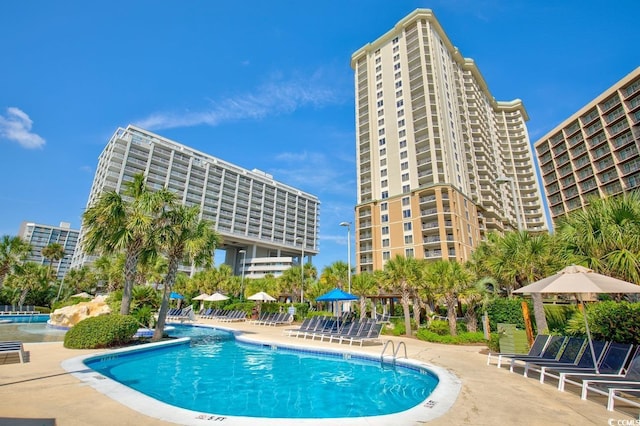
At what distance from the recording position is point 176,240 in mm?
13836

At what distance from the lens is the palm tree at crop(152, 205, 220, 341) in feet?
44.4

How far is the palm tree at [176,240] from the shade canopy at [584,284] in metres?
13.3

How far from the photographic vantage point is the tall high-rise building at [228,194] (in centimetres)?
7356

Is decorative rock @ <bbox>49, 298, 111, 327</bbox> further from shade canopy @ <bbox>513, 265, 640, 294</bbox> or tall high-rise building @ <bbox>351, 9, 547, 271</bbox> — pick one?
tall high-rise building @ <bbox>351, 9, 547, 271</bbox>

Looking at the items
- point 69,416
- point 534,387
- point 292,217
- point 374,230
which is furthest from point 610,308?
point 292,217

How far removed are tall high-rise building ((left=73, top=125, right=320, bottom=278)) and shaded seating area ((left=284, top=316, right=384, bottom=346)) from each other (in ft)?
182

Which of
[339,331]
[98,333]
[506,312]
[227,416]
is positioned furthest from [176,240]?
[506,312]

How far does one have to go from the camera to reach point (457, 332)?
1680 cm

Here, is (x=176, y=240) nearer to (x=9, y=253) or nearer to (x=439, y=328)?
(x=439, y=328)

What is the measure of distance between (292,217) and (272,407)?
103 metres

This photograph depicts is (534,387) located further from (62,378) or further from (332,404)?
(62,378)

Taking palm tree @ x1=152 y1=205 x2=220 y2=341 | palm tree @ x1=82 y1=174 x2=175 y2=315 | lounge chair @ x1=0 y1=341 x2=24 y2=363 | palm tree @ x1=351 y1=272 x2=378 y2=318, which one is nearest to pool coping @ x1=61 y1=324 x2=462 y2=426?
lounge chair @ x1=0 y1=341 x2=24 y2=363

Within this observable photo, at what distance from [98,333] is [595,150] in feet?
232

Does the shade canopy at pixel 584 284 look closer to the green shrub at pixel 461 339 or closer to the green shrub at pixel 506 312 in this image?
the green shrub at pixel 461 339
